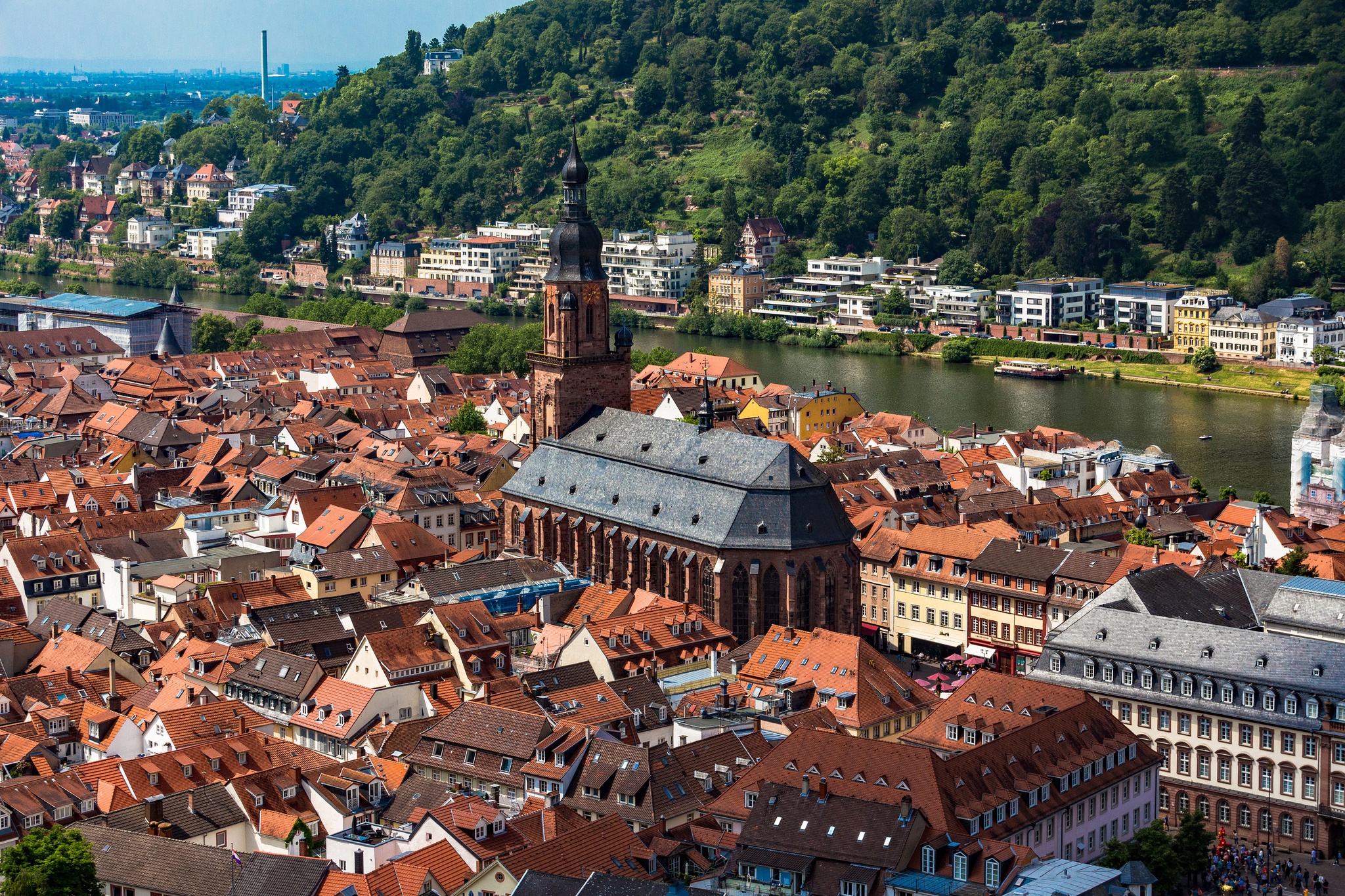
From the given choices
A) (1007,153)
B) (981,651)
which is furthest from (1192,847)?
(1007,153)

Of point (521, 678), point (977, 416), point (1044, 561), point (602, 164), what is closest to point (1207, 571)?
point (1044, 561)

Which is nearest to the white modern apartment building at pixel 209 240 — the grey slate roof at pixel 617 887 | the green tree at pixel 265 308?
the green tree at pixel 265 308

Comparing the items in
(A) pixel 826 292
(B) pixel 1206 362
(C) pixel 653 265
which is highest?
(C) pixel 653 265

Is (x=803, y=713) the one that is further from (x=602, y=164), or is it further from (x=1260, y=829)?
(x=602, y=164)

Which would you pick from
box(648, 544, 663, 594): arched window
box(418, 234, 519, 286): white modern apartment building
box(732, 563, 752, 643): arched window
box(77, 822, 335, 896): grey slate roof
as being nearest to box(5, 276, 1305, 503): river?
box(418, 234, 519, 286): white modern apartment building

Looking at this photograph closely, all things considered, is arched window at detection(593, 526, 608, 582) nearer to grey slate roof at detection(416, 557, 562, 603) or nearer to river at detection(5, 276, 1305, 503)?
grey slate roof at detection(416, 557, 562, 603)

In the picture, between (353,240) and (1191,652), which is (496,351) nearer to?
(1191,652)
